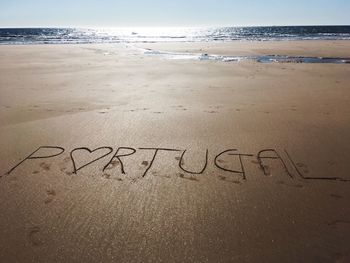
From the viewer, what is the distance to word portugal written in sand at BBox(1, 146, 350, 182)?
3090 mm

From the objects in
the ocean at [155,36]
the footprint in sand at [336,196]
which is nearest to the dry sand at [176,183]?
the footprint in sand at [336,196]

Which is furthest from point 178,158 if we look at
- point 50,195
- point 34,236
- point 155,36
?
point 155,36

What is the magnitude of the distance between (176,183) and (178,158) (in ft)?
1.66

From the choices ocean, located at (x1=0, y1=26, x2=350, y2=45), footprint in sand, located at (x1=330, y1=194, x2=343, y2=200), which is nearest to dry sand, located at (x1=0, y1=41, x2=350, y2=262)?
footprint in sand, located at (x1=330, y1=194, x2=343, y2=200)

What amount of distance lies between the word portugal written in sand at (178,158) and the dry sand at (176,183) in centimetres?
2

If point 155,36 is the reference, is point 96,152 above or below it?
above

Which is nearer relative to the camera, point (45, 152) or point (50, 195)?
point (50, 195)

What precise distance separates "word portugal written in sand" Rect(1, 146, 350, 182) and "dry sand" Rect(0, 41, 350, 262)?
24mm

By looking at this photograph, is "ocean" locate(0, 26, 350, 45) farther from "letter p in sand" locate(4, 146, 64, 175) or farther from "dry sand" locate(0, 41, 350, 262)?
"letter p in sand" locate(4, 146, 64, 175)

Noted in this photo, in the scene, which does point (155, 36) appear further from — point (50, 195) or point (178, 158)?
point (50, 195)

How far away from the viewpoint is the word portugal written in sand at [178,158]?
3090 mm

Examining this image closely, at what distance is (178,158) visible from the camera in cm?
336

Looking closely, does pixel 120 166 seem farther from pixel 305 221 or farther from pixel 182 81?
pixel 182 81

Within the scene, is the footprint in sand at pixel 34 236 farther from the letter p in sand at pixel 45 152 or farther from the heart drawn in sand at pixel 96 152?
the letter p in sand at pixel 45 152
